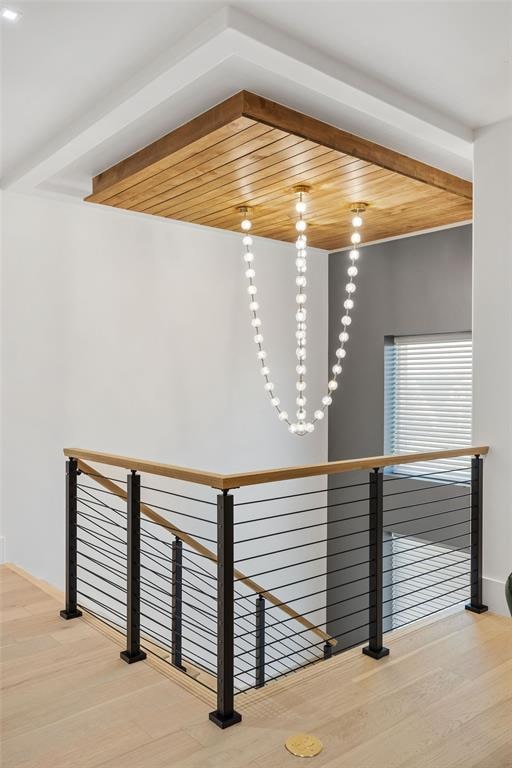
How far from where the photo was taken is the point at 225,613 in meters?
2.34

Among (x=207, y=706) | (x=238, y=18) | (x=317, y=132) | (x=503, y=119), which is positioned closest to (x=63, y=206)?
(x=317, y=132)

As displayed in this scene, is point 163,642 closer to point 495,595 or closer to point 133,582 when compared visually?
point 133,582

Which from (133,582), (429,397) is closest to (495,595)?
(133,582)

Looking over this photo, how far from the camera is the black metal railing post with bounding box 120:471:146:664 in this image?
2.85 metres

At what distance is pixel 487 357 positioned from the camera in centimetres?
359

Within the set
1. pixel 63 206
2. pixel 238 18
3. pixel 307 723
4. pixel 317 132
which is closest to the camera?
pixel 307 723

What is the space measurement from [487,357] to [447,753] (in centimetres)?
212

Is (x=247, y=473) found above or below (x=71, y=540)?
above

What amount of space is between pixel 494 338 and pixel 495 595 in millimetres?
1406

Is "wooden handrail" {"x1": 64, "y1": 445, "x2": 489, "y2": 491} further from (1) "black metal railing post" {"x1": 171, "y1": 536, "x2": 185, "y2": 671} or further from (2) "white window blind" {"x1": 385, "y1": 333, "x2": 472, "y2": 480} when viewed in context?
(2) "white window blind" {"x1": 385, "y1": 333, "x2": 472, "y2": 480}

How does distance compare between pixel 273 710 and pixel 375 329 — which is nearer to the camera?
pixel 273 710

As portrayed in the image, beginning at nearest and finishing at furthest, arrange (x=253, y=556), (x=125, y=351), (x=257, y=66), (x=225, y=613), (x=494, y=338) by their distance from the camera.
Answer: (x=225, y=613), (x=257, y=66), (x=494, y=338), (x=253, y=556), (x=125, y=351)

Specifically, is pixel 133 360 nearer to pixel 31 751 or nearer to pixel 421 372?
pixel 421 372

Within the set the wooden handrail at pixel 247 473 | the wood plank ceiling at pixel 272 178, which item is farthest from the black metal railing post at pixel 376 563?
the wood plank ceiling at pixel 272 178
